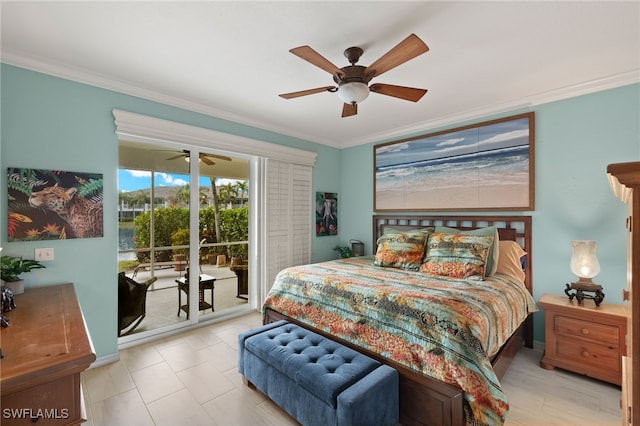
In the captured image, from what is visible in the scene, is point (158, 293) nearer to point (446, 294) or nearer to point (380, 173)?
point (446, 294)

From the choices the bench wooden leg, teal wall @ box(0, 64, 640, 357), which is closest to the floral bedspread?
the bench wooden leg

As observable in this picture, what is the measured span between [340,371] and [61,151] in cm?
298

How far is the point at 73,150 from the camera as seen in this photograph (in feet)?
8.54

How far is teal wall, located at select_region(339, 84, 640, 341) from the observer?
8.85ft

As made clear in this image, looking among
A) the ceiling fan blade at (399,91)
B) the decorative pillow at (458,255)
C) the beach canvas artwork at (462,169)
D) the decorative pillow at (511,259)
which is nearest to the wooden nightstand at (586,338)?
the decorative pillow at (511,259)

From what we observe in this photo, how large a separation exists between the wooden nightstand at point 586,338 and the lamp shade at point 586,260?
28cm

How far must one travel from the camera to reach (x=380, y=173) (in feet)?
15.0

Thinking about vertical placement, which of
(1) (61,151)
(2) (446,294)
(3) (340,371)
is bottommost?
(3) (340,371)

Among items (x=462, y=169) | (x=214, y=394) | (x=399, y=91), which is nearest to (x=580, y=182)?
(x=462, y=169)

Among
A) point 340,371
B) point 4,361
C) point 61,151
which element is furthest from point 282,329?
point 61,151

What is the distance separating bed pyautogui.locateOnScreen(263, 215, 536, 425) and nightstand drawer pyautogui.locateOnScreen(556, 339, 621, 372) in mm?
353

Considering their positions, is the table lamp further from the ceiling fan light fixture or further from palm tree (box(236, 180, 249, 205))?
palm tree (box(236, 180, 249, 205))

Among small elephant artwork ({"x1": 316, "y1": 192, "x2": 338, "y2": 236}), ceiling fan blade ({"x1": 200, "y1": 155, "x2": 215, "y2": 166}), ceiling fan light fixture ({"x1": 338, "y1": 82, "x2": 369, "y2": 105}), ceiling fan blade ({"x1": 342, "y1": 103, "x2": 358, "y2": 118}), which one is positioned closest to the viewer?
ceiling fan light fixture ({"x1": 338, "y1": 82, "x2": 369, "y2": 105})

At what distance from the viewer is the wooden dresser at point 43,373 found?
1.03 meters
